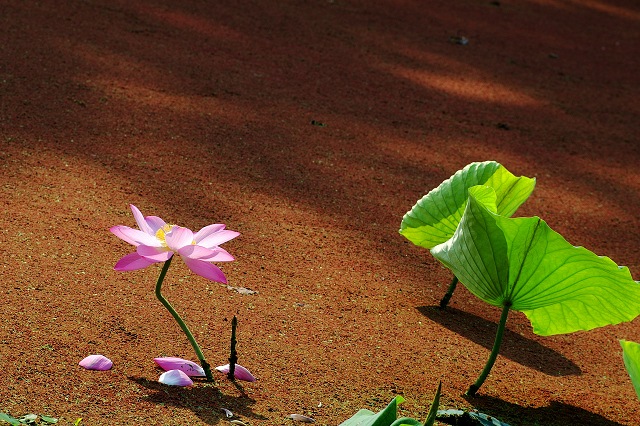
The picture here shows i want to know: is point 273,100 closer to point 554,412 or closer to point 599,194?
point 599,194

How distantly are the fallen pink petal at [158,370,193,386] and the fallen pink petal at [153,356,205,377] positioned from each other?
0.04 m

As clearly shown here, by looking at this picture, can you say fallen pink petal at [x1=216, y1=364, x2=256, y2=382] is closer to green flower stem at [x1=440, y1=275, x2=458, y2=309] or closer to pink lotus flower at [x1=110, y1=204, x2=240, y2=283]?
pink lotus flower at [x1=110, y1=204, x2=240, y2=283]

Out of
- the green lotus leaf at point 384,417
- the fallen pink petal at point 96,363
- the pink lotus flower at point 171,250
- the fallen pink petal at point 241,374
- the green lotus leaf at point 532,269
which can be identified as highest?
the green lotus leaf at point 532,269

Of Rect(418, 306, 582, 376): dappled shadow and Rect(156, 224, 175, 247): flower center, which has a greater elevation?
Rect(156, 224, 175, 247): flower center

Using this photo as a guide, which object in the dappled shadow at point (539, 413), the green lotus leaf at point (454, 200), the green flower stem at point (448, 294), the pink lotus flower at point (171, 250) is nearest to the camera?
the pink lotus flower at point (171, 250)

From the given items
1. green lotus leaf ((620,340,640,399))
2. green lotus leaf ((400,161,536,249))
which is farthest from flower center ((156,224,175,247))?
green lotus leaf ((620,340,640,399))

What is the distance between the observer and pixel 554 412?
1.94 metres

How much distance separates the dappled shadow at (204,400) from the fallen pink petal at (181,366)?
4cm

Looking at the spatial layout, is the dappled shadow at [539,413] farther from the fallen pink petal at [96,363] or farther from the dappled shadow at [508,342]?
the fallen pink petal at [96,363]

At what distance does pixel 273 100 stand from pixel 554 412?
244cm

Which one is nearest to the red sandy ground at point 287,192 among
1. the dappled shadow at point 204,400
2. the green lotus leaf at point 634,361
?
the dappled shadow at point 204,400

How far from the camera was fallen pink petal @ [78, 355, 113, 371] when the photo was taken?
174cm

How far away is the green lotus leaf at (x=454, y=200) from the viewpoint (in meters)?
2.12

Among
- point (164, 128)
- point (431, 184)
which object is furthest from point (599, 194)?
point (164, 128)
